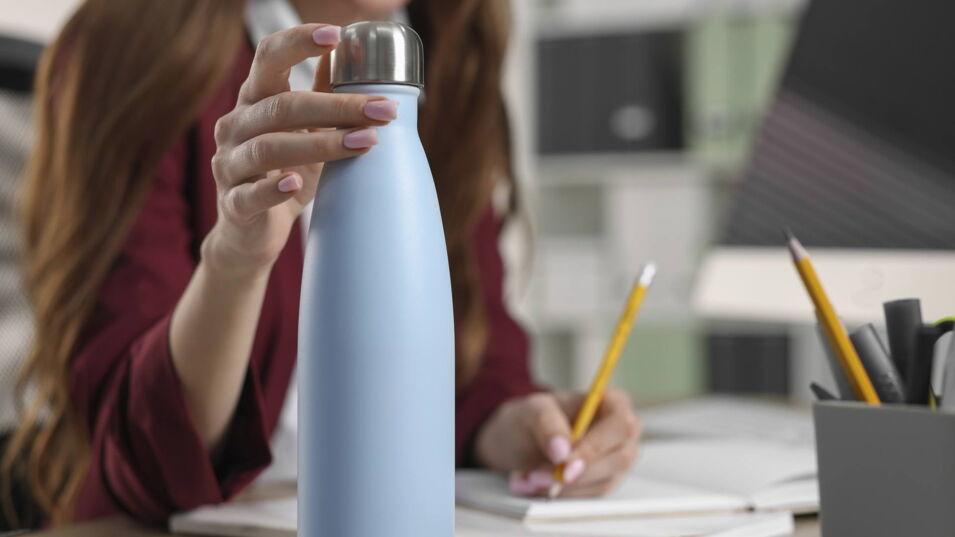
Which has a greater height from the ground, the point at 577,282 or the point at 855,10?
the point at 855,10

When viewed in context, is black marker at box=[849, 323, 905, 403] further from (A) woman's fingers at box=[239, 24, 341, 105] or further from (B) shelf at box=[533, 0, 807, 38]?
(B) shelf at box=[533, 0, 807, 38]

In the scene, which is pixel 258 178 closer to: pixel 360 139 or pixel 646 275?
pixel 360 139

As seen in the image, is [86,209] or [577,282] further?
[577,282]

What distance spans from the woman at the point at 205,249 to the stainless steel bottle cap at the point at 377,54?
0.01m

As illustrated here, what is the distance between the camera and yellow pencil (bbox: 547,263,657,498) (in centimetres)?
54

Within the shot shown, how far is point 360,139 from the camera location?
0.35 meters

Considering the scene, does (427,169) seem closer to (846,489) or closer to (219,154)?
(219,154)

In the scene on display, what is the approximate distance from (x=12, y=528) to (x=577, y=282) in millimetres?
1969

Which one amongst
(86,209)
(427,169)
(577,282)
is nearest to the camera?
(427,169)

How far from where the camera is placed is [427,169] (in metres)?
0.37

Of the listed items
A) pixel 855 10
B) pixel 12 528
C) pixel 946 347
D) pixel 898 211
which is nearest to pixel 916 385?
pixel 946 347

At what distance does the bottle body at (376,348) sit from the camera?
A: 35 centimetres

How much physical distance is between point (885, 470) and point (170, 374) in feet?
1.29

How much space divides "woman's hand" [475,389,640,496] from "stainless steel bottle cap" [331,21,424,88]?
0.29 m
